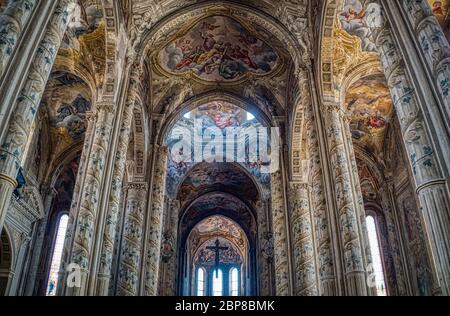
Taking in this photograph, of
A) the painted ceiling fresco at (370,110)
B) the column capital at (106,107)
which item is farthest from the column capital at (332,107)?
the column capital at (106,107)

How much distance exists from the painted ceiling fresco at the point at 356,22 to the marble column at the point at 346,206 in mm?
2217

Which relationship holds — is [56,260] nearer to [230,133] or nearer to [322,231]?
[230,133]

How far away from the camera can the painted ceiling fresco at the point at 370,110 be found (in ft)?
49.1

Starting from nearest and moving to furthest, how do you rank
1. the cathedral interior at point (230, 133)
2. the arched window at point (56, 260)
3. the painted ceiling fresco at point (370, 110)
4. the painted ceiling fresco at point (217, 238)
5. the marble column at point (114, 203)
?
1. the cathedral interior at point (230, 133)
2. the marble column at point (114, 203)
3. the painted ceiling fresco at point (370, 110)
4. the arched window at point (56, 260)
5. the painted ceiling fresco at point (217, 238)

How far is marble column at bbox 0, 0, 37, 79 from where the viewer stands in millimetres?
5121

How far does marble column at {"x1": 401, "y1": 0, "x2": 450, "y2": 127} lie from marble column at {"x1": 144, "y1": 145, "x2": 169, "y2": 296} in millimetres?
11338

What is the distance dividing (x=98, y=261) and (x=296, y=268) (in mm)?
8019

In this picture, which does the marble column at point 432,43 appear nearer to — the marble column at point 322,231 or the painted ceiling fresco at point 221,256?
the marble column at point 322,231

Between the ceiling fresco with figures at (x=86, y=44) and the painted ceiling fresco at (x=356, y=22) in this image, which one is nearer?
the painted ceiling fresco at (x=356, y=22)

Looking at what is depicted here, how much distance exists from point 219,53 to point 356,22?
6328 mm

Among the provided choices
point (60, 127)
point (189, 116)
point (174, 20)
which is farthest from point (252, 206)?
point (174, 20)

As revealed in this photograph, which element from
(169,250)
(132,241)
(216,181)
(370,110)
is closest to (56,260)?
(132,241)

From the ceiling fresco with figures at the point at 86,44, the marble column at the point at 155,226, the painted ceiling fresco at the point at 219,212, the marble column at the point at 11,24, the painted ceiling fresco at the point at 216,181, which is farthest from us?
the painted ceiling fresco at the point at 219,212

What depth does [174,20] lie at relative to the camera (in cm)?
1330
